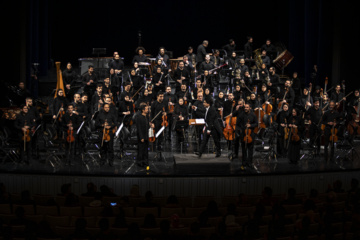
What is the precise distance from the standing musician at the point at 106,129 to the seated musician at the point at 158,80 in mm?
3342

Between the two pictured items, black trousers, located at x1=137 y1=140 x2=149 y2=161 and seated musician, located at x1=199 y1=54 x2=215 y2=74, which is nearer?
black trousers, located at x1=137 y1=140 x2=149 y2=161

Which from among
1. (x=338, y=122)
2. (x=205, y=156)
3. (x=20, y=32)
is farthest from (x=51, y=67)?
(x=338, y=122)

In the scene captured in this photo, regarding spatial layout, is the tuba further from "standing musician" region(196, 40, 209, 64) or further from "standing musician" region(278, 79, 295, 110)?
"standing musician" region(278, 79, 295, 110)

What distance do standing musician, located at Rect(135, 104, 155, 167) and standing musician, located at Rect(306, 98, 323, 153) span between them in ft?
12.6

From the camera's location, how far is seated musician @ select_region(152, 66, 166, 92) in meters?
15.3

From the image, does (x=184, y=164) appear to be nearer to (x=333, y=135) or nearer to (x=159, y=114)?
(x=159, y=114)

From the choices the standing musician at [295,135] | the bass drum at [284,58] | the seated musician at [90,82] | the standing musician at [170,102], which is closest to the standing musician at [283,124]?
the standing musician at [295,135]

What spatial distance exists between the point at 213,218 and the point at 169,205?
0.98 metres

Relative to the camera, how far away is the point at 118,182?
1115cm

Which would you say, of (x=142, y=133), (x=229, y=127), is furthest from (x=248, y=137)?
(x=142, y=133)

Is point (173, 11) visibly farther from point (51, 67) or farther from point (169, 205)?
point (169, 205)

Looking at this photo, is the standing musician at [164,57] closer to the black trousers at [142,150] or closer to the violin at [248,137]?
the black trousers at [142,150]

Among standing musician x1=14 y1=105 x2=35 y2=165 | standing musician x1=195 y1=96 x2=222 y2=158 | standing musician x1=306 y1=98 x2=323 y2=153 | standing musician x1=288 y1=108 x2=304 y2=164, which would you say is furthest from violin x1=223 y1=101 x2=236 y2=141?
standing musician x1=14 y1=105 x2=35 y2=165

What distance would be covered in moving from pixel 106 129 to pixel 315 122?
4.93m
